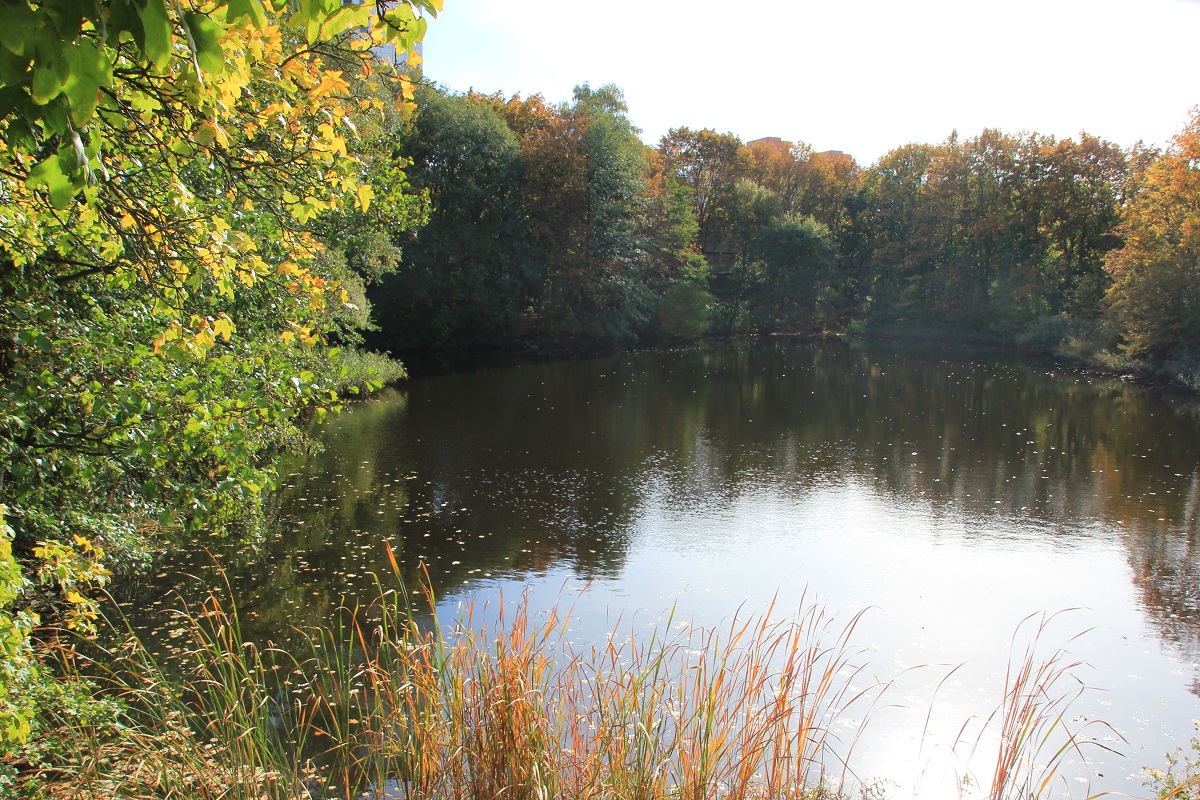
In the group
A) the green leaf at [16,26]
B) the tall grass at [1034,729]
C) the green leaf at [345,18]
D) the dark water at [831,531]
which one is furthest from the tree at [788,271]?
the green leaf at [16,26]

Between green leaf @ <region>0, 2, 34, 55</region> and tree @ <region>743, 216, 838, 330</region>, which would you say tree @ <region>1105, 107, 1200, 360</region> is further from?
green leaf @ <region>0, 2, 34, 55</region>

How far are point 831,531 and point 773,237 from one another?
36.1m

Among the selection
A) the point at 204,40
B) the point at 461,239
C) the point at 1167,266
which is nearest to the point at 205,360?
the point at 204,40

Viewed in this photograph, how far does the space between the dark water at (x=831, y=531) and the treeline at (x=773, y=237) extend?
10.7 metres

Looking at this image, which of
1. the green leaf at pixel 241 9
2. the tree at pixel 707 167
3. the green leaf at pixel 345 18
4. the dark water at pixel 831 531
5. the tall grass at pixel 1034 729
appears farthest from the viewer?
the tree at pixel 707 167

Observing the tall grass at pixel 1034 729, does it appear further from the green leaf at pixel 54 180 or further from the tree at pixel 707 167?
the tree at pixel 707 167

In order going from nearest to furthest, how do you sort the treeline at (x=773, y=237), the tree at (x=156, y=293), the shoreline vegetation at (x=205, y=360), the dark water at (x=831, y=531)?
the shoreline vegetation at (x=205, y=360)
the tree at (x=156, y=293)
the dark water at (x=831, y=531)
the treeline at (x=773, y=237)

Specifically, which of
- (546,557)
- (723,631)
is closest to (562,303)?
(546,557)

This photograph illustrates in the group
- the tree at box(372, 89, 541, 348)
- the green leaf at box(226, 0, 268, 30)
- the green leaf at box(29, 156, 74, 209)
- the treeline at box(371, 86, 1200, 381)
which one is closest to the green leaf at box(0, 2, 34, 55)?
the green leaf at box(226, 0, 268, 30)

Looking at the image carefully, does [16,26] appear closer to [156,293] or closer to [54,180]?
[54,180]

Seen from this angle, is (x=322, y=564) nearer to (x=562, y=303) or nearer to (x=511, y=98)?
(x=562, y=303)

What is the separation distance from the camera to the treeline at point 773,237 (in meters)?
31.1

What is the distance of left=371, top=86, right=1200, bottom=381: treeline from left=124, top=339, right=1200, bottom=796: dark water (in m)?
10.7

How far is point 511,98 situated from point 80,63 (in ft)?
125
